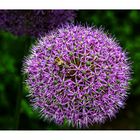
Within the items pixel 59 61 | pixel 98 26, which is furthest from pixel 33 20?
pixel 98 26

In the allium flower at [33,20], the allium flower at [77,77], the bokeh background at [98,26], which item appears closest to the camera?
the allium flower at [77,77]

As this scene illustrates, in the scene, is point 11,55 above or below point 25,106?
above

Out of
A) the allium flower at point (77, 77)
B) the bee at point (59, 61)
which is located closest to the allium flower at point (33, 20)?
the allium flower at point (77, 77)

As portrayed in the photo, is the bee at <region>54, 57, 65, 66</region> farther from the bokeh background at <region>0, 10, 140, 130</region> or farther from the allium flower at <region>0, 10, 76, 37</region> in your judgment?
the bokeh background at <region>0, 10, 140, 130</region>

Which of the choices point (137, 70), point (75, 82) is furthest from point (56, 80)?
point (137, 70)

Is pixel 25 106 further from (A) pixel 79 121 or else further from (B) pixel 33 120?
(A) pixel 79 121

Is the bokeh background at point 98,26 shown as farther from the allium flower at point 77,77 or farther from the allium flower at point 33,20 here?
the allium flower at point 77,77

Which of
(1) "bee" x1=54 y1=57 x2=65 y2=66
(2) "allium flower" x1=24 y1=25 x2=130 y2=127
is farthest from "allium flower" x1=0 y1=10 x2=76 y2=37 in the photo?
(1) "bee" x1=54 y1=57 x2=65 y2=66
